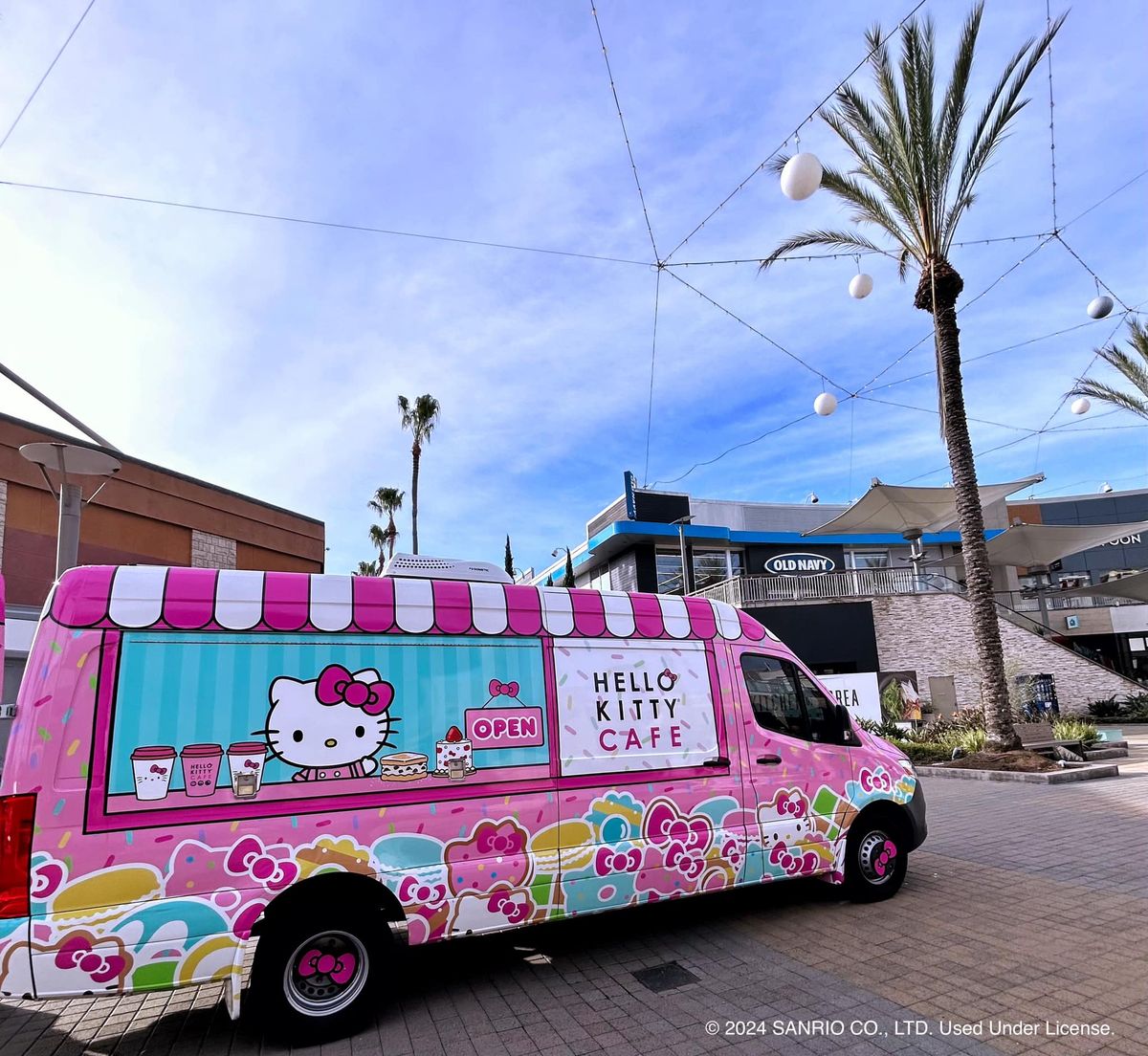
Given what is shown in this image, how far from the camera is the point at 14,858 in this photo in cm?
333

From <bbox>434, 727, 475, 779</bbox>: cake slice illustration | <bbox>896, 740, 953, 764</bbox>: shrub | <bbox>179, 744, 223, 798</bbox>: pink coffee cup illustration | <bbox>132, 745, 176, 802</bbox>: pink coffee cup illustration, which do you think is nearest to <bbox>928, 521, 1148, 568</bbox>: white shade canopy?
<bbox>896, 740, 953, 764</bbox>: shrub

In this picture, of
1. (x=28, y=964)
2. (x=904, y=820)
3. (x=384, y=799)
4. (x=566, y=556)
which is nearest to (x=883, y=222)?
(x=904, y=820)

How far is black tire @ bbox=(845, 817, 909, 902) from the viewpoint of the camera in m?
5.73

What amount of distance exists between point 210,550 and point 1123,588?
2862cm

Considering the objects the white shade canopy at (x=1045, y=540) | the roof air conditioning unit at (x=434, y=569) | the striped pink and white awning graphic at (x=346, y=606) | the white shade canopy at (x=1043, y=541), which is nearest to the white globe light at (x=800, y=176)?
the striped pink and white awning graphic at (x=346, y=606)

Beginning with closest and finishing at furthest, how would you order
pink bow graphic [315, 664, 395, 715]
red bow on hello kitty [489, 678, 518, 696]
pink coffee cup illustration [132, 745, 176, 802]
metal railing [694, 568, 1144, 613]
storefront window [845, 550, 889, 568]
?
pink coffee cup illustration [132, 745, 176, 802] → pink bow graphic [315, 664, 395, 715] → red bow on hello kitty [489, 678, 518, 696] → metal railing [694, 568, 1144, 613] → storefront window [845, 550, 889, 568]

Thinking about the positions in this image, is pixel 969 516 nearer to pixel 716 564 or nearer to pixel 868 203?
pixel 868 203

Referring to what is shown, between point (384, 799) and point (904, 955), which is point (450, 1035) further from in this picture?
point (904, 955)

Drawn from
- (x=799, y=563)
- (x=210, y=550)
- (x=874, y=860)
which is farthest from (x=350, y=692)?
(x=799, y=563)

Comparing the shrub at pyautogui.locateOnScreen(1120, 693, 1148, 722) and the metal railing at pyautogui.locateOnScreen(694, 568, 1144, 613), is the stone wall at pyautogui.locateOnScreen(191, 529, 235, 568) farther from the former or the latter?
the shrub at pyautogui.locateOnScreen(1120, 693, 1148, 722)

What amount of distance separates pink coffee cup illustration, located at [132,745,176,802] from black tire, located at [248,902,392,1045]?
89cm

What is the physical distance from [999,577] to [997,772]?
24.7m

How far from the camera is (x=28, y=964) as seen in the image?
3312 mm

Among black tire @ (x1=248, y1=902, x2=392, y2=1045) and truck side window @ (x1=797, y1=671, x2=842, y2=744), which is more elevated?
truck side window @ (x1=797, y1=671, x2=842, y2=744)
